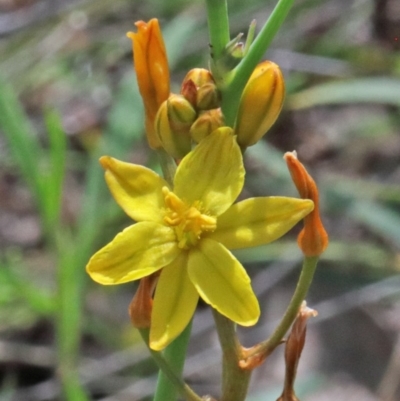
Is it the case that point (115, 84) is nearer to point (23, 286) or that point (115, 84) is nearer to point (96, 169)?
point (96, 169)

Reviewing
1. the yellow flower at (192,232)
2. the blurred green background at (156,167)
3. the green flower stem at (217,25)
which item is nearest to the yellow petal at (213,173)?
the yellow flower at (192,232)

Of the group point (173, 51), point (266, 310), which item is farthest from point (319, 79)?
point (266, 310)

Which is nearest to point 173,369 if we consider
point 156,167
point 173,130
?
point 173,130

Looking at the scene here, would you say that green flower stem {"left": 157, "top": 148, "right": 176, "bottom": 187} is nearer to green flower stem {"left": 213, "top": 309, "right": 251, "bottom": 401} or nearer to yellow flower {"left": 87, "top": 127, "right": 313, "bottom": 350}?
yellow flower {"left": 87, "top": 127, "right": 313, "bottom": 350}

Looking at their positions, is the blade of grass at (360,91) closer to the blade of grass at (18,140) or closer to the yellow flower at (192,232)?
the blade of grass at (18,140)

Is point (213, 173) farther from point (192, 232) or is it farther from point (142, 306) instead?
point (142, 306)

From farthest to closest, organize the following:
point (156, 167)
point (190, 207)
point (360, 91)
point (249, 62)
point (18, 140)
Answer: point (360, 91), point (156, 167), point (18, 140), point (190, 207), point (249, 62)
